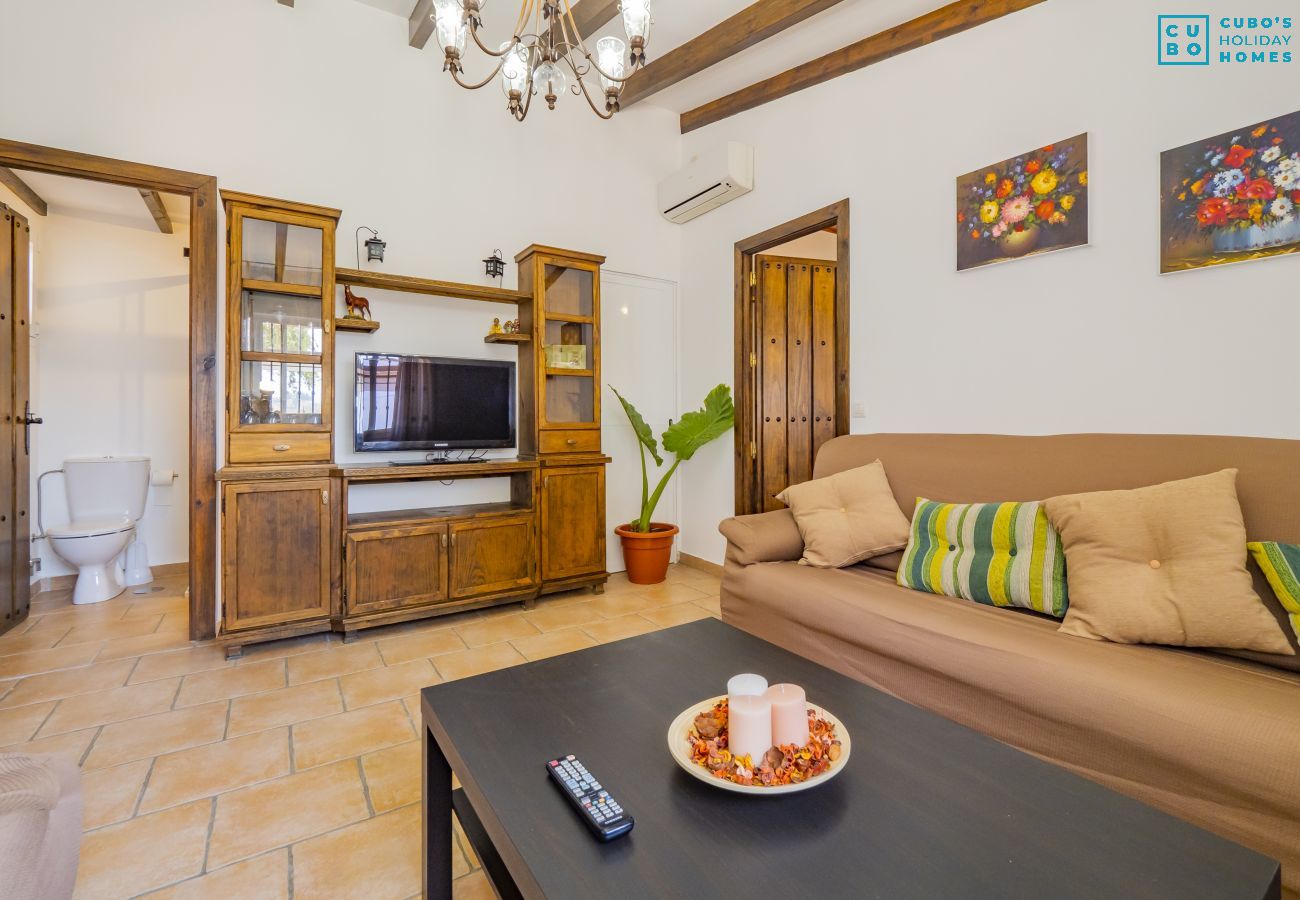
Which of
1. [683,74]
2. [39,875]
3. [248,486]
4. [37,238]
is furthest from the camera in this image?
[37,238]

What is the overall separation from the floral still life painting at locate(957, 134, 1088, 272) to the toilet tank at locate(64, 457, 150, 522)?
16.3ft

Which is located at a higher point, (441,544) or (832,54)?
(832,54)

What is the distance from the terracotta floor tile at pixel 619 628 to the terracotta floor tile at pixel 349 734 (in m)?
1.01

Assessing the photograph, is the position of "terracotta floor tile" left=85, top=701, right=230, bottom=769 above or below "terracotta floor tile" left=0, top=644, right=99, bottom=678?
below

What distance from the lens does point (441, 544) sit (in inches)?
120

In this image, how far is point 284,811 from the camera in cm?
160

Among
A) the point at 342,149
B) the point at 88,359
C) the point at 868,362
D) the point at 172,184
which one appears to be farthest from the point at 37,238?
the point at 868,362

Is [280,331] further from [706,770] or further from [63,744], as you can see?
[706,770]

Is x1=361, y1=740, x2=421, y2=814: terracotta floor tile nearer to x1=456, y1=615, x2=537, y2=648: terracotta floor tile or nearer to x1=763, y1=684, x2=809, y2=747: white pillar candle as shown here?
x1=456, y1=615, x2=537, y2=648: terracotta floor tile

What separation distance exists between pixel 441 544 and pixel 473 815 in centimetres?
196

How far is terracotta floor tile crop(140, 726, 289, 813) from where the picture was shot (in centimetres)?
167

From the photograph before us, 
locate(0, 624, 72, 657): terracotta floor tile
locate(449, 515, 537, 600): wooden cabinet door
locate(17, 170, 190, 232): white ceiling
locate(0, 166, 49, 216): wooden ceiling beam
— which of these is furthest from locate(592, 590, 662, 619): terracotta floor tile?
locate(0, 166, 49, 216): wooden ceiling beam

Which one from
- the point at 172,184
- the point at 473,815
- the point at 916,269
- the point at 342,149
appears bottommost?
the point at 473,815

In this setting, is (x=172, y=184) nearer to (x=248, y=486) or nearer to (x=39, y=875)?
(x=248, y=486)
